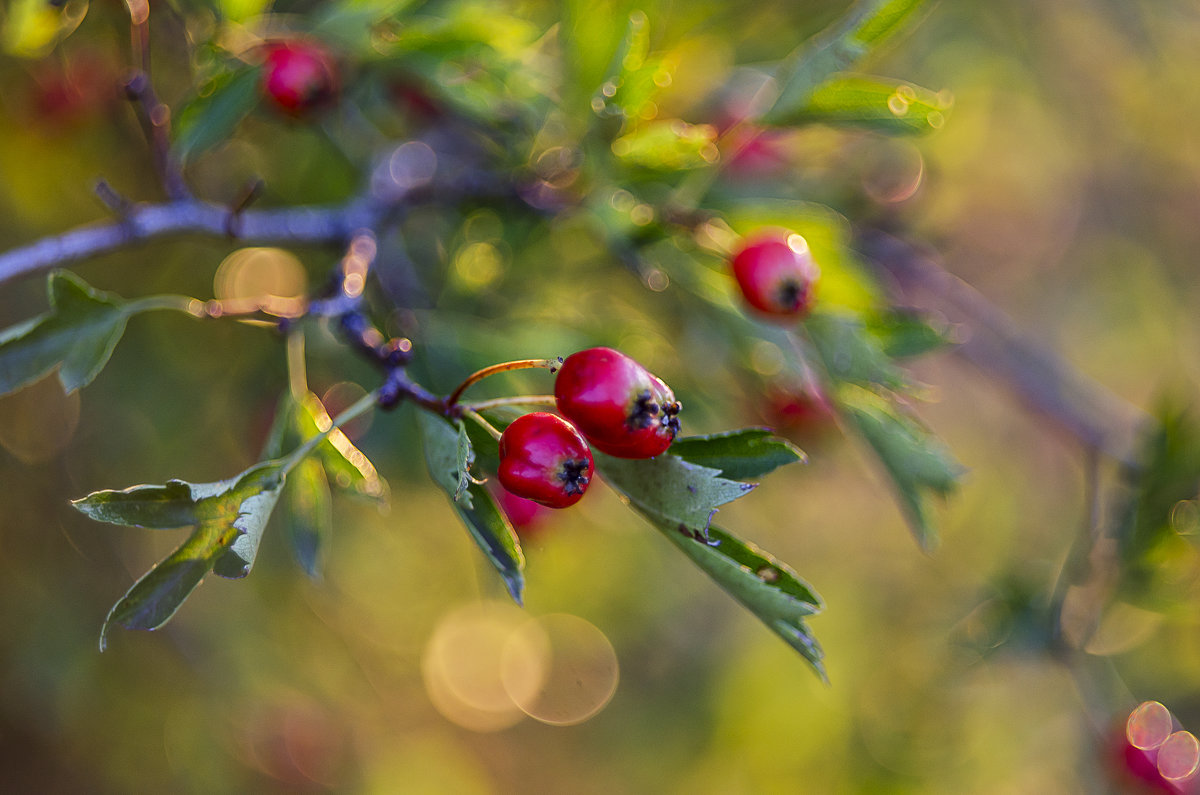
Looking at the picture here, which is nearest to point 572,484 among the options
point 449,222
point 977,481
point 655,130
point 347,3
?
point 655,130

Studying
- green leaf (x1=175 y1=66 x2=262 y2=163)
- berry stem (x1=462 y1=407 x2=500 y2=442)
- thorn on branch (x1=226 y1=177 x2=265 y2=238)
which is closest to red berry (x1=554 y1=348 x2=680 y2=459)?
berry stem (x1=462 y1=407 x2=500 y2=442)

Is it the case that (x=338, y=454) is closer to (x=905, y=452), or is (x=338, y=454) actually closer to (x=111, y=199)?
(x=111, y=199)

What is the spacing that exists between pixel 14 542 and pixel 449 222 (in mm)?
2224

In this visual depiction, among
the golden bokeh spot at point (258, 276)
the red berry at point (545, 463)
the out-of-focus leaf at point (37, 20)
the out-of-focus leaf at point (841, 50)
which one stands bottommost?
the golden bokeh spot at point (258, 276)

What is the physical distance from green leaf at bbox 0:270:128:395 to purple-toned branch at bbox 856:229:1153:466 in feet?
6.59

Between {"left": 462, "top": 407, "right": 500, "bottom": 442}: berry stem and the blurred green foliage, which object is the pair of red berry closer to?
{"left": 462, "top": 407, "right": 500, "bottom": 442}: berry stem

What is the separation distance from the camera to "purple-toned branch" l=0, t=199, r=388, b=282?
1.40 meters

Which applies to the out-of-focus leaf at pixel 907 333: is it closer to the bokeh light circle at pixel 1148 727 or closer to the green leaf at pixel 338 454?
the green leaf at pixel 338 454

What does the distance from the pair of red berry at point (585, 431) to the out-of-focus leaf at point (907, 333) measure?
81cm

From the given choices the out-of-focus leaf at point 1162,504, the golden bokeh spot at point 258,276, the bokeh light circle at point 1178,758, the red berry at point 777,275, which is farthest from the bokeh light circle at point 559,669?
the red berry at point 777,275

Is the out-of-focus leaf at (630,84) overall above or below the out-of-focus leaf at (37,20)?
above

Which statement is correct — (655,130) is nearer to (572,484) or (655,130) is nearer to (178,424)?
(572,484)

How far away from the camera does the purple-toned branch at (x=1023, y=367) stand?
2.50 m

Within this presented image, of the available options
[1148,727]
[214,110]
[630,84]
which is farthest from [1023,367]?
[214,110]
